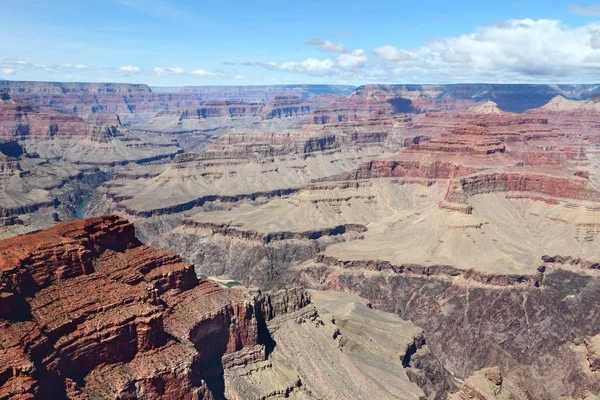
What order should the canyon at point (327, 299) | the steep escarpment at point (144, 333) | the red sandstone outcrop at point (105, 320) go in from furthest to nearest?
the canyon at point (327, 299), the steep escarpment at point (144, 333), the red sandstone outcrop at point (105, 320)

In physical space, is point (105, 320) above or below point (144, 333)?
above

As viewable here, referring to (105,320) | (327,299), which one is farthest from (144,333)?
(327,299)

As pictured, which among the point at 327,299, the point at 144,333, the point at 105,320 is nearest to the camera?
the point at 105,320

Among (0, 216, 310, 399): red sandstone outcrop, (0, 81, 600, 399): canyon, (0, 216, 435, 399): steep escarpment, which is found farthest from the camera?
(0, 81, 600, 399): canyon

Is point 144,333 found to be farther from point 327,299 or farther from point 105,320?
point 327,299

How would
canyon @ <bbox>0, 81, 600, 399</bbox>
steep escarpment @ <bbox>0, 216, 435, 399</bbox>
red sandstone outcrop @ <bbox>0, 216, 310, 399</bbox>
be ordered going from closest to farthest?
red sandstone outcrop @ <bbox>0, 216, 310, 399</bbox>
steep escarpment @ <bbox>0, 216, 435, 399</bbox>
canyon @ <bbox>0, 81, 600, 399</bbox>

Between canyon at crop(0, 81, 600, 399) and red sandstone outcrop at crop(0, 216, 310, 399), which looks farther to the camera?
canyon at crop(0, 81, 600, 399)

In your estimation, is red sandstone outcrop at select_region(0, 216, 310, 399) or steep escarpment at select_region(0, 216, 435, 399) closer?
red sandstone outcrop at select_region(0, 216, 310, 399)

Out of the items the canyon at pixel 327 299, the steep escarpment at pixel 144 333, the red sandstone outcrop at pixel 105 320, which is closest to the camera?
the red sandstone outcrop at pixel 105 320
